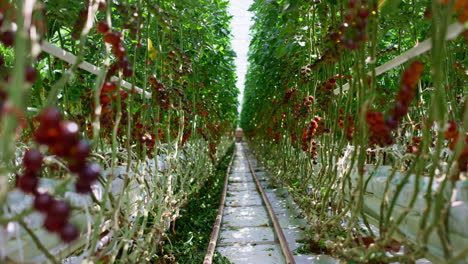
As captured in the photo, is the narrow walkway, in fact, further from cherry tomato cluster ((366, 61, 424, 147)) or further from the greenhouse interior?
cherry tomato cluster ((366, 61, 424, 147))

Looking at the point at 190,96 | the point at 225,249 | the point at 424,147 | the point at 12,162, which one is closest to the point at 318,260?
the point at 225,249

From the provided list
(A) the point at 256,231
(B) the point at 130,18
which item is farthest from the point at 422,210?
(A) the point at 256,231

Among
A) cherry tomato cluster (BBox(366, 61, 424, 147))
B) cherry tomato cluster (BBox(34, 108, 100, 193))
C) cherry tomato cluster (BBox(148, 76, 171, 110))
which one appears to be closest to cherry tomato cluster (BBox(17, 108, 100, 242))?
cherry tomato cluster (BBox(34, 108, 100, 193))

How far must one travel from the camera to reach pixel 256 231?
14.9 feet

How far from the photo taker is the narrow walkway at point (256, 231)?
142 inches

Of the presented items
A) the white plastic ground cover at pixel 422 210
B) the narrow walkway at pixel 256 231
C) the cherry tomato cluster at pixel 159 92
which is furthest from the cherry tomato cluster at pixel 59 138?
the narrow walkway at pixel 256 231

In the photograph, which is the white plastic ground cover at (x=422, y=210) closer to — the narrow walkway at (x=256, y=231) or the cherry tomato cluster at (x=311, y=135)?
the cherry tomato cluster at (x=311, y=135)

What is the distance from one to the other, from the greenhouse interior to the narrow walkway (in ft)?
0.10

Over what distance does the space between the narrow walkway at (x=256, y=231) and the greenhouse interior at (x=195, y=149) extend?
0.03m

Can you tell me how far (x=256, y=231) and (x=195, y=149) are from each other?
7.35ft

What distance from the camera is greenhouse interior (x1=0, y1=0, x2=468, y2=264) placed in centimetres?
114

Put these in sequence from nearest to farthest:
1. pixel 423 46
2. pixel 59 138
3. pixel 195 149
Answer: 1. pixel 59 138
2. pixel 423 46
3. pixel 195 149

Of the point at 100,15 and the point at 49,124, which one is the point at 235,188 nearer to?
the point at 100,15

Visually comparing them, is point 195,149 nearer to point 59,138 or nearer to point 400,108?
point 400,108
